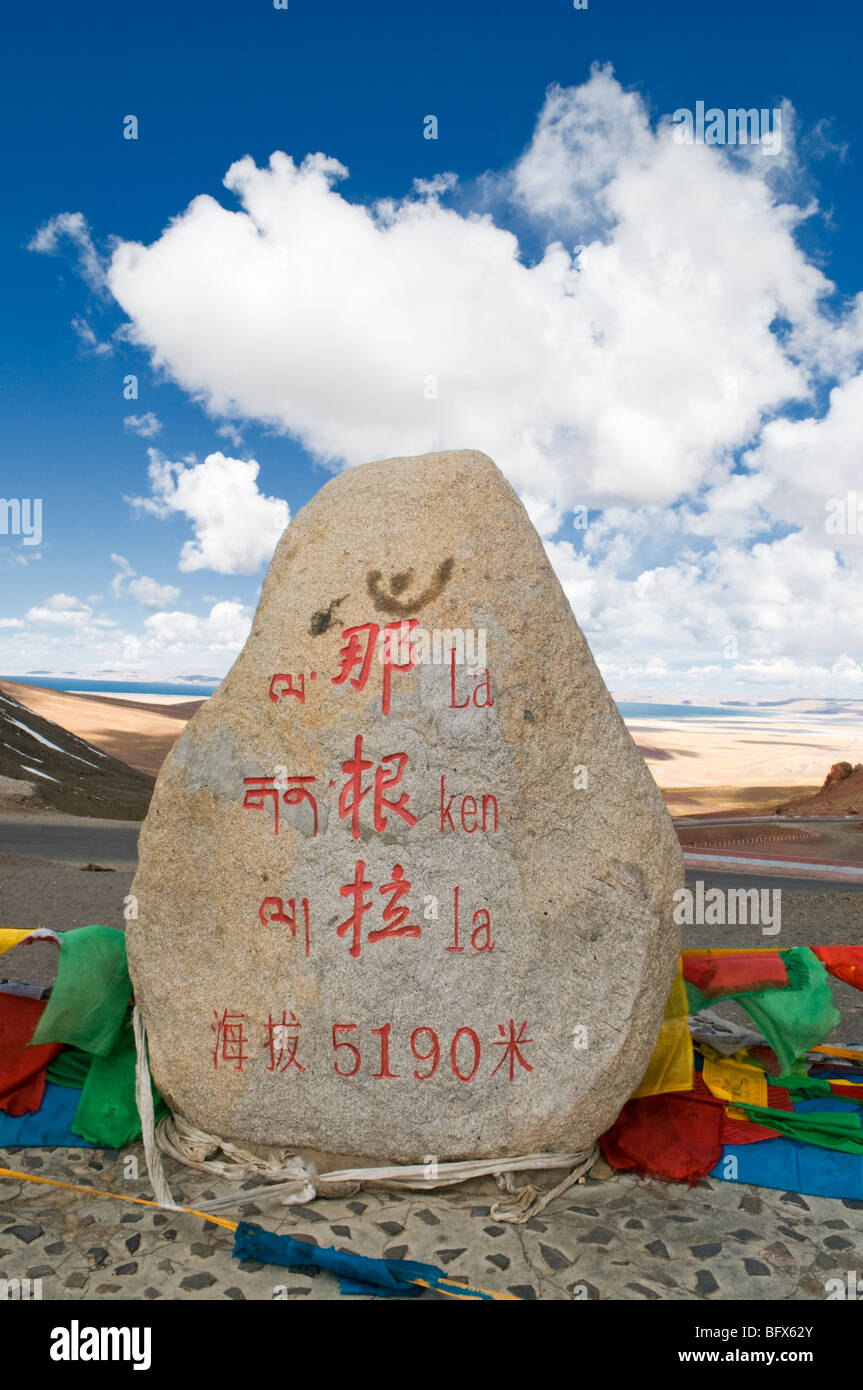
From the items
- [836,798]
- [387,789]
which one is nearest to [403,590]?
[387,789]

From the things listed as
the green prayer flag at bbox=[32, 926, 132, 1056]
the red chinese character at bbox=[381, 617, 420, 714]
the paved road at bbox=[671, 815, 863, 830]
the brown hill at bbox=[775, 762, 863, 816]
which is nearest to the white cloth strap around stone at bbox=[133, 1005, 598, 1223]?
the green prayer flag at bbox=[32, 926, 132, 1056]

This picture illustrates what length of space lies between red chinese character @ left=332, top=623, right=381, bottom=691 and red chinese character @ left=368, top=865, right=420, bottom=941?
88 cm

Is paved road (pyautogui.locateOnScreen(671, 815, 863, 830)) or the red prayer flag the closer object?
the red prayer flag

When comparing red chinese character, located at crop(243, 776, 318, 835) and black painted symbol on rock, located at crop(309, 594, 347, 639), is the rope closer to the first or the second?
red chinese character, located at crop(243, 776, 318, 835)

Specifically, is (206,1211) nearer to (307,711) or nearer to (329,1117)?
(329,1117)

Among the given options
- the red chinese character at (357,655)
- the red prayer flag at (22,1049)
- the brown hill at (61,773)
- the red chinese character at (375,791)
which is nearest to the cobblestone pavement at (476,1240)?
the red prayer flag at (22,1049)

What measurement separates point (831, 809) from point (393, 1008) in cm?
2255

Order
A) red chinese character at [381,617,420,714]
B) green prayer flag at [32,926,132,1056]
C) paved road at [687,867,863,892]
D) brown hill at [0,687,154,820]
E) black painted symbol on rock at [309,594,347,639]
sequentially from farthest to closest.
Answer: brown hill at [0,687,154,820], paved road at [687,867,863,892], green prayer flag at [32,926,132,1056], black painted symbol on rock at [309,594,347,639], red chinese character at [381,617,420,714]

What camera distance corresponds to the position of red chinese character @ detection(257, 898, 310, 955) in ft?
12.4

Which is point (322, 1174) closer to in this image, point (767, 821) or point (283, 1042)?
point (283, 1042)

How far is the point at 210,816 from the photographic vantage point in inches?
155

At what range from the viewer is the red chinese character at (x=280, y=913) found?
12.4ft

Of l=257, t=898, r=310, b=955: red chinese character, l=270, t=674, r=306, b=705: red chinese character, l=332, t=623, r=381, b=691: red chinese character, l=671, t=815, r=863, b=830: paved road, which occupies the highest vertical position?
l=332, t=623, r=381, b=691: red chinese character

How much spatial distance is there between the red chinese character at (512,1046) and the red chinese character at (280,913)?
3.03 feet
